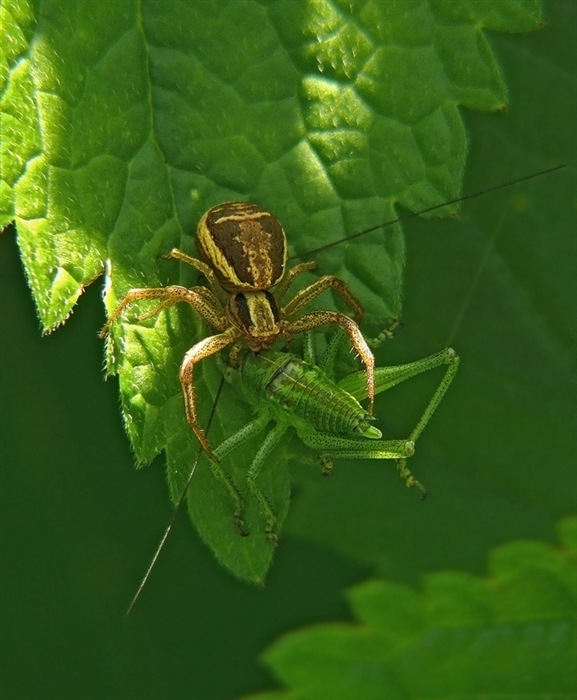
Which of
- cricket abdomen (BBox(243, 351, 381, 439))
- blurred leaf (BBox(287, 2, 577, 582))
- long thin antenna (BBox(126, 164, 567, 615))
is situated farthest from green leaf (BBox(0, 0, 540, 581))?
blurred leaf (BBox(287, 2, 577, 582))

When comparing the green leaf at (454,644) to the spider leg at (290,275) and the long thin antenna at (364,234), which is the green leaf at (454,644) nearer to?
the long thin antenna at (364,234)

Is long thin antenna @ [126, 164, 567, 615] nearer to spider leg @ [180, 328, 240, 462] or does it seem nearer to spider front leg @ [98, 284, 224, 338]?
spider leg @ [180, 328, 240, 462]

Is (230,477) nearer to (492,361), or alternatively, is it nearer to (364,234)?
(364,234)

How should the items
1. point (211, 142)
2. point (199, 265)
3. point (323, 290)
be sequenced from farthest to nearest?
point (323, 290), point (199, 265), point (211, 142)

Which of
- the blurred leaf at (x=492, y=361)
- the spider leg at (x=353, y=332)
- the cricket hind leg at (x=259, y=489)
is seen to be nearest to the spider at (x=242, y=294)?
the spider leg at (x=353, y=332)

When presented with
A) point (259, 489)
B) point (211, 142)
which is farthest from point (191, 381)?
point (211, 142)
